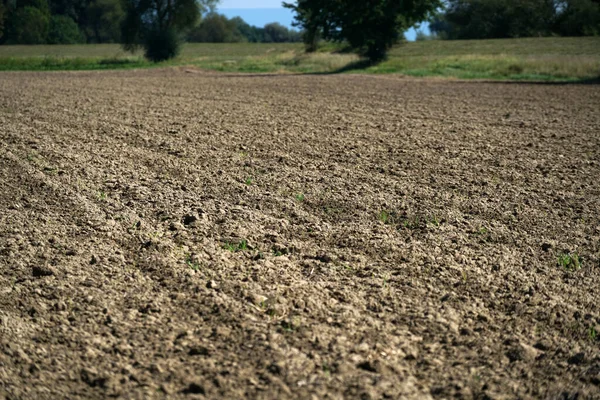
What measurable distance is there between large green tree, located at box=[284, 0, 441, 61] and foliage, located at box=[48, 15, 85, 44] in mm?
55776

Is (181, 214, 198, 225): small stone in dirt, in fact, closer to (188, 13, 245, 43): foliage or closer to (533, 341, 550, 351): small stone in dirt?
(533, 341, 550, 351): small stone in dirt

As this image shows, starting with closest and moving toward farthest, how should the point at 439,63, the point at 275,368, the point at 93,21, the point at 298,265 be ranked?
the point at 275,368, the point at 298,265, the point at 439,63, the point at 93,21

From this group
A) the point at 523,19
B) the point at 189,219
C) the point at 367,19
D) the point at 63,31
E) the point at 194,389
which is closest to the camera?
the point at 194,389

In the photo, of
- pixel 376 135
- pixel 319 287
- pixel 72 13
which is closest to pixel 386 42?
pixel 376 135

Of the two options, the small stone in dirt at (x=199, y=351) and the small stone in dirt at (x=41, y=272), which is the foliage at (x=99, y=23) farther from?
the small stone in dirt at (x=199, y=351)

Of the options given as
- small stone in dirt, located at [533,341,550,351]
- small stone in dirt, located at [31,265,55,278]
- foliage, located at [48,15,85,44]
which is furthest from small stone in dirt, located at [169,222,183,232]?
foliage, located at [48,15,85,44]

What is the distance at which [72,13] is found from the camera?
93.4 metres

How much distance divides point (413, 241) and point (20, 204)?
396 cm

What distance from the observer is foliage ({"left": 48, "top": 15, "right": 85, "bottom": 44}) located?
271 feet

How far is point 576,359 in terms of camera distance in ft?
13.0

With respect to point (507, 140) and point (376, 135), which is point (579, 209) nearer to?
point (507, 140)

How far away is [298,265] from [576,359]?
2185mm

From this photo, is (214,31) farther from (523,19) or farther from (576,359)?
(576,359)

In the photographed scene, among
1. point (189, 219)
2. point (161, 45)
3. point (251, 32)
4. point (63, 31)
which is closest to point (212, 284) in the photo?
point (189, 219)
